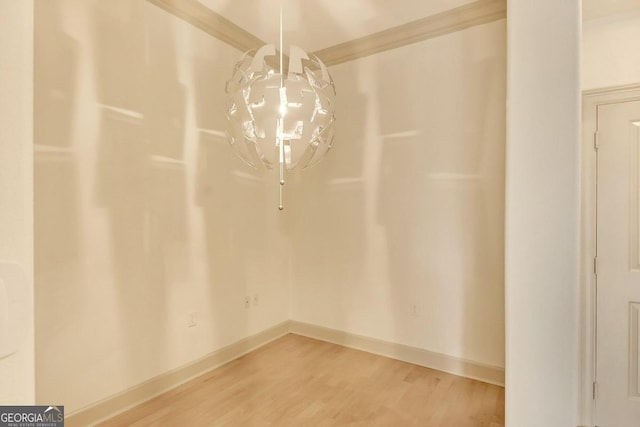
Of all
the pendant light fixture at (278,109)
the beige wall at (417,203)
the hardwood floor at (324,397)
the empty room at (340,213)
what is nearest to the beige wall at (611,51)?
the empty room at (340,213)

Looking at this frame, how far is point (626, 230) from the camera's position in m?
2.13

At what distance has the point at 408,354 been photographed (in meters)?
2.89

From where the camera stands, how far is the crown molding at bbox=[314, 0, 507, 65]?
8.25 ft

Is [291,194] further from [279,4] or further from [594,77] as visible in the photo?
[594,77]

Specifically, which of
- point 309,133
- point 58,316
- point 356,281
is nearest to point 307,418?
point 356,281

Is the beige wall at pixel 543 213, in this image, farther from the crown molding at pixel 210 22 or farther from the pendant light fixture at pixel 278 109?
the crown molding at pixel 210 22

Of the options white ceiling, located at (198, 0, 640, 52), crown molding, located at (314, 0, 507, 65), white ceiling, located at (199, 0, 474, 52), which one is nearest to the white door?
white ceiling, located at (198, 0, 640, 52)

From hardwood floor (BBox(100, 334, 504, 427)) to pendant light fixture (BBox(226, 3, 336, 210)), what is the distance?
5.61 feet

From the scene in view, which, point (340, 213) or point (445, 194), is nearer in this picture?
point (445, 194)

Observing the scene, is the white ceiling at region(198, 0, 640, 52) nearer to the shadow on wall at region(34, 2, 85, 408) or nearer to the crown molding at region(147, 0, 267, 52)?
the crown molding at region(147, 0, 267, 52)

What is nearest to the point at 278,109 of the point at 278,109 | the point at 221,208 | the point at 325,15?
the point at 278,109

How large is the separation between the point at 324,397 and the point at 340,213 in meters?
1.65

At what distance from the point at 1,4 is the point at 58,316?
1994 millimetres

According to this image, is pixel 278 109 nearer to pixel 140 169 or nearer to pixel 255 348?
pixel 140 169
